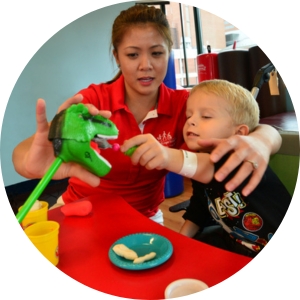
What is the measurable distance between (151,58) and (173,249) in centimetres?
61

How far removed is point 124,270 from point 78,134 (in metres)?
0.29

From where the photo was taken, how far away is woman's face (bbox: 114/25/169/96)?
3.29 feet

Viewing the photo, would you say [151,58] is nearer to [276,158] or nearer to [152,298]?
[276,158]

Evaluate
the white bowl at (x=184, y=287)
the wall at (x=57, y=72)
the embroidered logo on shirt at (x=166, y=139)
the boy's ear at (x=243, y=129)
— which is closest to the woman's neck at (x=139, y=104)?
the embroidered logo on shirt at (x=166, y=139)

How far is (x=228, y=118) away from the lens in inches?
33.5

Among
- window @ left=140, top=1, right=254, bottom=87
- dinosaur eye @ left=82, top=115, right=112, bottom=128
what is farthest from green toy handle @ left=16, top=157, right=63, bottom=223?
window @ left=140, top=1, right=254, bottom=87

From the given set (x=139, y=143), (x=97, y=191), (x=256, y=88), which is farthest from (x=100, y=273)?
(x=256, y=88)

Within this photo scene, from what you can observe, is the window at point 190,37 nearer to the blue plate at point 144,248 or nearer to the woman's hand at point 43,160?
the woman's hand at point 43,160

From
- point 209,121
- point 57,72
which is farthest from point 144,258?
point 57,72

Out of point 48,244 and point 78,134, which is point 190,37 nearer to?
point 78,134

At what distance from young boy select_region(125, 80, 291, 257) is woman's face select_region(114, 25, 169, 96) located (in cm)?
17

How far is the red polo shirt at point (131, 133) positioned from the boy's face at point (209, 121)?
0.21m

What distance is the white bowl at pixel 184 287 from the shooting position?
0.54 meters

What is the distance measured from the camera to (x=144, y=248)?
0.70 meters
